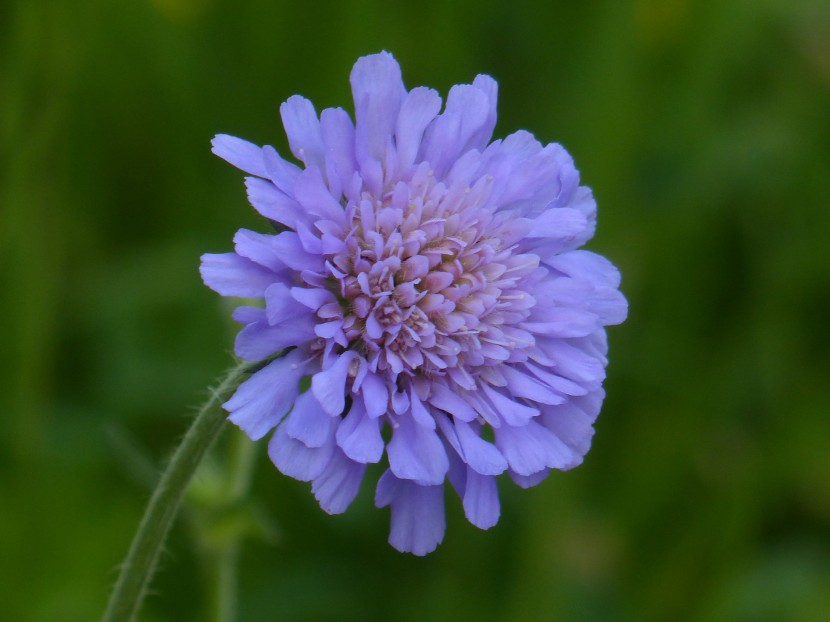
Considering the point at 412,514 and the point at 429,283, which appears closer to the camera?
the point at 412,514

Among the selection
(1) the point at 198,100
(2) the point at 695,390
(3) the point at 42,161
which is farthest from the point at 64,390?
(2) the point at 695,390

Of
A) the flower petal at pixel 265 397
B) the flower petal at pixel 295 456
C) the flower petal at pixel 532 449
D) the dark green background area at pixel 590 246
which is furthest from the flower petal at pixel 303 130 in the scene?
the dark green background area at pixel 590 246

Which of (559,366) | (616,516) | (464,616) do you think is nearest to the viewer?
(559,366)

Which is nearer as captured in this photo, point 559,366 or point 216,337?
point 559,366

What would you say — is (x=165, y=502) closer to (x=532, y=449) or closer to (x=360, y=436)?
(x=360, y=436)

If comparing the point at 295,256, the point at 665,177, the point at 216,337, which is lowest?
the point at 216,337

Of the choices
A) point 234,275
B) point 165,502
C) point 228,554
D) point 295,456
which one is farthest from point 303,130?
point 228,554

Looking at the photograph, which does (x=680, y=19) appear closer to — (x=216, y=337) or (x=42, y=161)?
A: (x=216, y=337)
